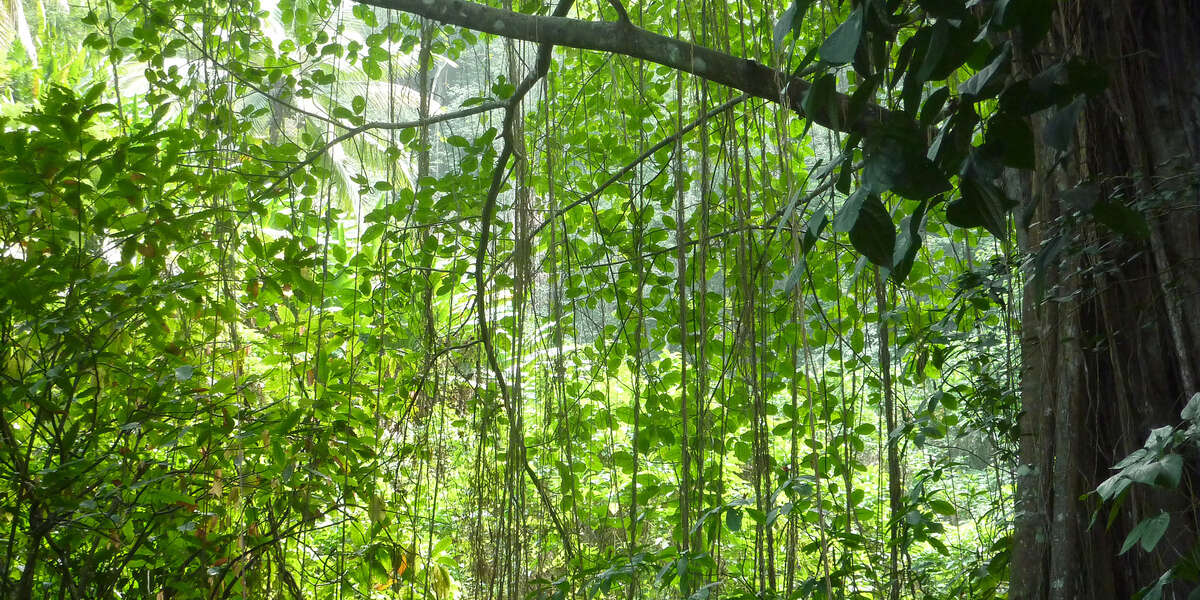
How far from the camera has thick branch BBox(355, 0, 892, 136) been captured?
1.33 m

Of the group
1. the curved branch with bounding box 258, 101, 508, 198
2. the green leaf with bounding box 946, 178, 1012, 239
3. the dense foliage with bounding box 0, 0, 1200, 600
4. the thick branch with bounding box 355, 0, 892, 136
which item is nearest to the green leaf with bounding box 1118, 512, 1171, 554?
the green leaf with bounding box 946, 178, 1012, 239

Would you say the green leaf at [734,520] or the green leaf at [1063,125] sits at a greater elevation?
the green leaf at [1063,125]

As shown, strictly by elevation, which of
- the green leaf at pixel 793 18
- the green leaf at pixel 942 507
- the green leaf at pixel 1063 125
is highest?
the green leaf at pixel 793 18

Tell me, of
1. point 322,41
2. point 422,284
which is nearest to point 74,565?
point 422,284

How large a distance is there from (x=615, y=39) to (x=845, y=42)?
2.82ft

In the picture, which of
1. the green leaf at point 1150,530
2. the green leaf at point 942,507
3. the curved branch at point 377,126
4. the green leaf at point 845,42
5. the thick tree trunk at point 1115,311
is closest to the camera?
the green leaf at point 845,42

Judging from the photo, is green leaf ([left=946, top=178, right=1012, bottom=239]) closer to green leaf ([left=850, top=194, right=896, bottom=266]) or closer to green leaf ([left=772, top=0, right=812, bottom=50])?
Answer: green leaf ([left=850, top=194, right=896, bottom=266])

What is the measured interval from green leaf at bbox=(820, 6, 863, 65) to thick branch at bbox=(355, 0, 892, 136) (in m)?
0.73

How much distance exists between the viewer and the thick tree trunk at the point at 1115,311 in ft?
3.77

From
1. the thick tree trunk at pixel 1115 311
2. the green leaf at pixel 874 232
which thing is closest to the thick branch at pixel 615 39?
the thick tree trunk at pixel 1115 311

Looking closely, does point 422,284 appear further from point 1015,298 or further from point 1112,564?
point 1112,564

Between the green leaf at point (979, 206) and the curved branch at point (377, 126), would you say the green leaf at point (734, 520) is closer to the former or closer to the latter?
the green leaf at point (979, 206)

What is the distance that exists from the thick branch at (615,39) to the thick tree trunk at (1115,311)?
0.34 meters

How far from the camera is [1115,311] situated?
1248mm
